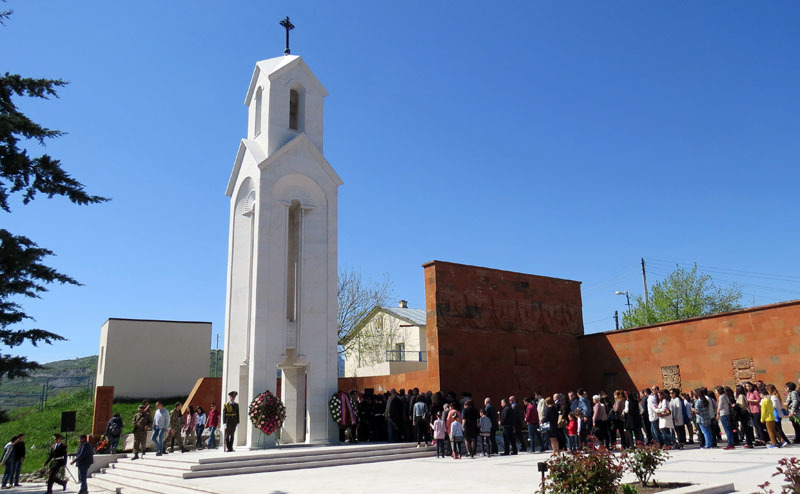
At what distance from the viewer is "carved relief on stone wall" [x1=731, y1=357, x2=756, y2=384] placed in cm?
1731

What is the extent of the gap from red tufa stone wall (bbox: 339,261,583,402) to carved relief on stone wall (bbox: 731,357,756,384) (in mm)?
5677

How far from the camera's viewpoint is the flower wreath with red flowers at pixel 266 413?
47.7 feet

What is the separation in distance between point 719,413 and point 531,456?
422cm

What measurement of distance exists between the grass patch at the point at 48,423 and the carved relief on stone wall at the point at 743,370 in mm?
20588

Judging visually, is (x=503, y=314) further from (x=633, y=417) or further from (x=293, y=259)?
(x=293, y=259)

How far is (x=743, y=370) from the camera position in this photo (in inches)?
690

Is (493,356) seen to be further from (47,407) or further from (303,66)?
(47,407)

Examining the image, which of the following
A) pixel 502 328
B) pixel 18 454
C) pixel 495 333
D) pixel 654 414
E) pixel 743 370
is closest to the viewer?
pixel 654 414

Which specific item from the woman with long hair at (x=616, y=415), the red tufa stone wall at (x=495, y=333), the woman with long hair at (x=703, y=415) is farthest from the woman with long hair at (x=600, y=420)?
the red tufa stone wall at (x=495, y=333)

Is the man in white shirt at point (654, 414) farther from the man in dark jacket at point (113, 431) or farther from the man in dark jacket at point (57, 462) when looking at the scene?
the man in dark jacket at point (113, 431)

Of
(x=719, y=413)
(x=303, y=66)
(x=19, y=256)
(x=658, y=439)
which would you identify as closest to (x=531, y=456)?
(x=658, y=439)

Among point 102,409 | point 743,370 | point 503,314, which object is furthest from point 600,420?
point 102,409

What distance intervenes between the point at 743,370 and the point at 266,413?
535 inches

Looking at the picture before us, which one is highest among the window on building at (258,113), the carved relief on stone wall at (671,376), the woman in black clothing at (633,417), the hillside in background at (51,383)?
the window on building at (258,113)
